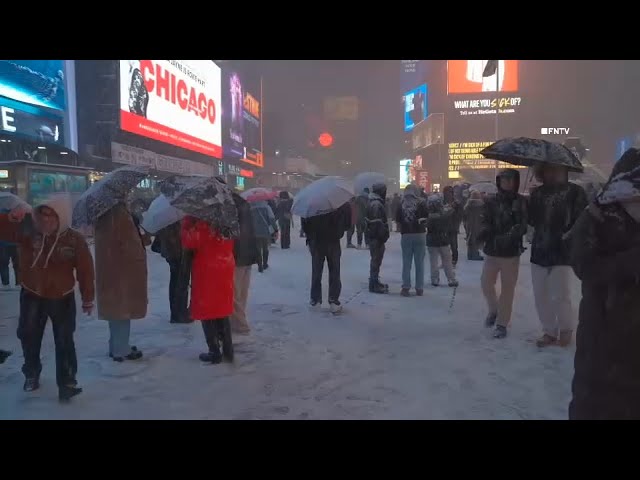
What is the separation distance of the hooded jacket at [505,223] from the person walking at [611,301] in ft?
10.4

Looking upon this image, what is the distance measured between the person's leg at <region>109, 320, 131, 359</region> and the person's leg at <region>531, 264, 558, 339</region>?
410cm

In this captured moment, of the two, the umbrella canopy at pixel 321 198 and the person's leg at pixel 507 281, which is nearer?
the person's leg at pixel 507 281

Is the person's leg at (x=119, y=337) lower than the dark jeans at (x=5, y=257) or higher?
lower

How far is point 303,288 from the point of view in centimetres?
864

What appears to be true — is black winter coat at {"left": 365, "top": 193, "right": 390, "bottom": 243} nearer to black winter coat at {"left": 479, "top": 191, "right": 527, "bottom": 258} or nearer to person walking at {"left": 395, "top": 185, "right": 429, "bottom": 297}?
person walking at {"left": 395, "top": 185, "right": 429, "bottom": 297}

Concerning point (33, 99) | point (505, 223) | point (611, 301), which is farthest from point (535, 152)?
point (33, 99)

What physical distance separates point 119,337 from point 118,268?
68 cm

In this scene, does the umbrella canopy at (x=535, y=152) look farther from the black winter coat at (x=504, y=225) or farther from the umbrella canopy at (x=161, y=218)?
the umbrella canopy at (x=161, y=218)

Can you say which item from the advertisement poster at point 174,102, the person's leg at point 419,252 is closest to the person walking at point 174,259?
the person's leg at point 419,252

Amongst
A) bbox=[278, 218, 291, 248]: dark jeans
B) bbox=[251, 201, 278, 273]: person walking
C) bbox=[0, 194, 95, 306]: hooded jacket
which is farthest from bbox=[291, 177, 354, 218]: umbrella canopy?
bbox=[278, 218, 291, 248]: dark jeans

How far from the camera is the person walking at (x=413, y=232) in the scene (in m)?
7.76

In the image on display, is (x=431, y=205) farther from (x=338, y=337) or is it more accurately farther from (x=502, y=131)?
(x=502, y=131)

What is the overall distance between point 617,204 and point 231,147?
170 feet

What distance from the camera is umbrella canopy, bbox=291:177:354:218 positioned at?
6.44m
